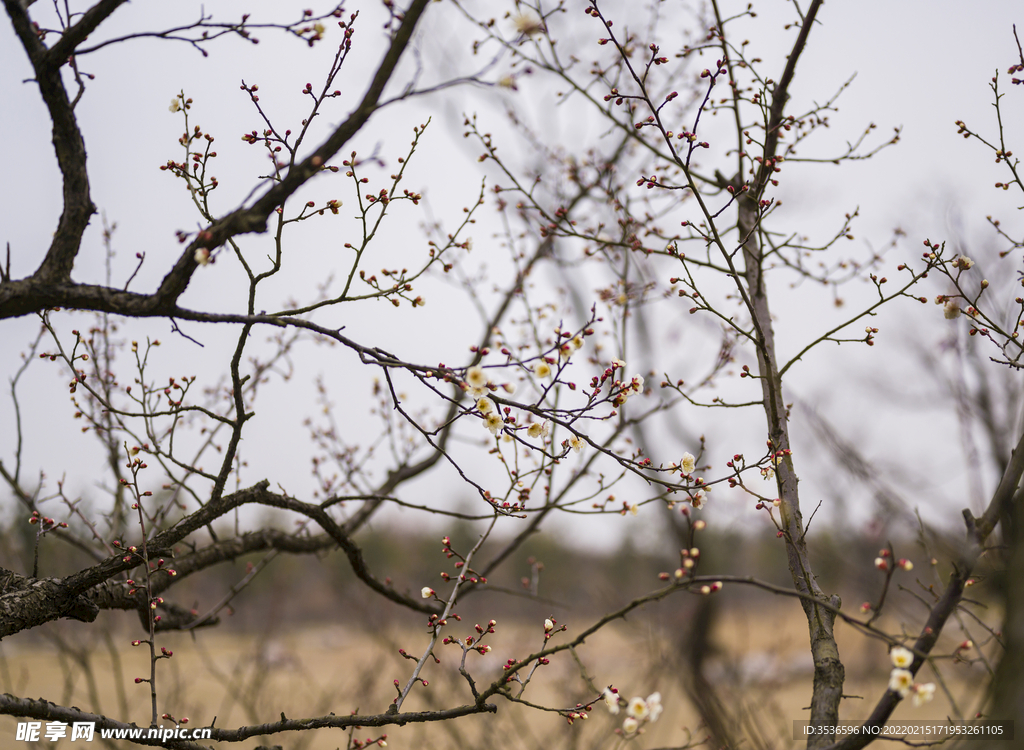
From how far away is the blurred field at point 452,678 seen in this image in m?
4.84

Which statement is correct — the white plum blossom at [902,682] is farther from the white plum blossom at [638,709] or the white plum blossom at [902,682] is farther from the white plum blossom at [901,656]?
the white plum blossom at [638,709]

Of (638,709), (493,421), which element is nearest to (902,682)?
(638,709)

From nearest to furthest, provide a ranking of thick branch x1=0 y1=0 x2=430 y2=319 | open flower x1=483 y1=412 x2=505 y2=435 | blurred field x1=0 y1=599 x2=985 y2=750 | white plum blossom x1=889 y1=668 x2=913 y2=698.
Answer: white plum blossom x1=889 y1=668 x2=913 y2=698, thick branch x1=0 y1=0 x2=430 y2=319, open flower x1=483 y1=412 x2=505 y2=435, blurred field x1=0 y1=599 x2=985 y2=750

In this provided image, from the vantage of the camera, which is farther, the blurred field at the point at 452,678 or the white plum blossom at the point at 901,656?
the blurred field at the point at 452,678

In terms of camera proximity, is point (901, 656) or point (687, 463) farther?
point (687, 463)

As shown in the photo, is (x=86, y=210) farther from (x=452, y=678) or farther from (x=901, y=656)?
(x=452, y=678)

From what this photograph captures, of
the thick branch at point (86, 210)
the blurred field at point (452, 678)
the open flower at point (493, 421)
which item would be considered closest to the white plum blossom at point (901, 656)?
the blurred field at point (452, 678)

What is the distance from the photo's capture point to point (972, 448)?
3.38m

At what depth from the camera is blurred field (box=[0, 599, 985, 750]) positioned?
4844mm

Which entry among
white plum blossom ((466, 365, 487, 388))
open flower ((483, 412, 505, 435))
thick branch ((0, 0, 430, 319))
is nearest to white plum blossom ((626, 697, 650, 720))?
open flower ((483, 412, 505, 435))

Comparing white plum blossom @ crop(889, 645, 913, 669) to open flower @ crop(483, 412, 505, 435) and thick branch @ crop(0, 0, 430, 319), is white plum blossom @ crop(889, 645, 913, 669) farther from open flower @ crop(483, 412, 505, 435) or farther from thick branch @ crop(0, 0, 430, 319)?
thick branch @ crop(0, 0, 430, 319)

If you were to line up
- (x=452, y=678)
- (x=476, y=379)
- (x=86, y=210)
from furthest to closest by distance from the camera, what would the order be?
(x=452, y=678) < (x=86, y=210) < (x=476, y=379)

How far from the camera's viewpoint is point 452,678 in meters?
5.62

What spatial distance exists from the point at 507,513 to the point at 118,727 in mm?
1399
